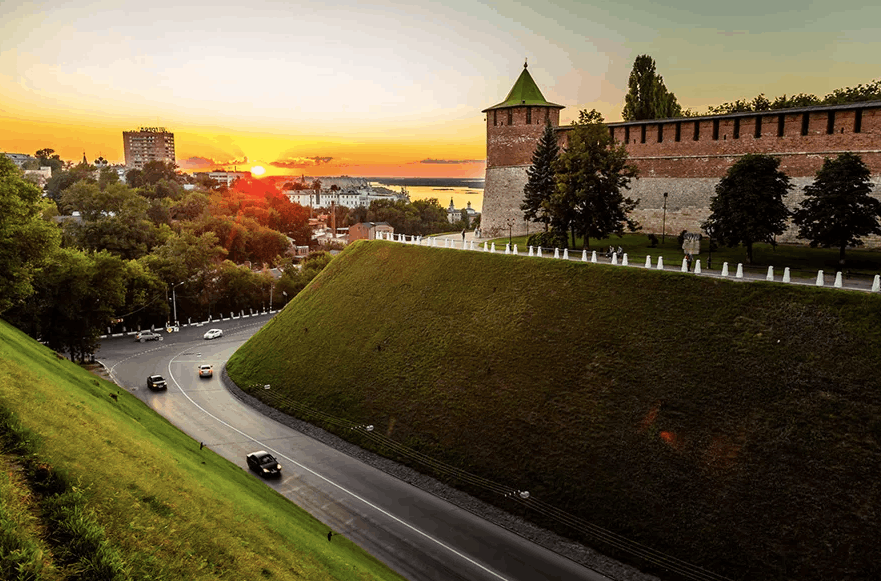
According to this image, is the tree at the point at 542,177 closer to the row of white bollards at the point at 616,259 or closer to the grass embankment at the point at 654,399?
the row of white bollards at the point at 616,259

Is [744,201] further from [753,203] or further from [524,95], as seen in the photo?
[524,95]

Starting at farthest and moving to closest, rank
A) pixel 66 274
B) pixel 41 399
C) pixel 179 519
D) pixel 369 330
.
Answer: pixel 66 274, pixel 369 330, pixel 41 399, pixel 179 519

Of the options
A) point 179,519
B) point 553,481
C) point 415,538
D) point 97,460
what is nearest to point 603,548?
point 553,481

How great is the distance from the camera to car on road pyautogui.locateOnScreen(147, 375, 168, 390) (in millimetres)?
32750

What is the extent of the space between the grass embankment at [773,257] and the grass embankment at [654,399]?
5205 millimetres

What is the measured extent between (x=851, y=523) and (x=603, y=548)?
634cm

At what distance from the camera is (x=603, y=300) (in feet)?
79.0

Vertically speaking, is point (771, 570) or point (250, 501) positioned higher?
point (250, 501)

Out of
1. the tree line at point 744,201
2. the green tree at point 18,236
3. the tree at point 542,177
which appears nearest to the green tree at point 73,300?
the green tree at point 18,236

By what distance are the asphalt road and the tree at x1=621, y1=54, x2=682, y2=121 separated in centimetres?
4934

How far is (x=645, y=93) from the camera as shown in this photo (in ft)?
196

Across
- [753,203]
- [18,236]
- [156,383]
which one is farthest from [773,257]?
[18,236]

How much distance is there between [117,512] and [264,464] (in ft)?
44.7

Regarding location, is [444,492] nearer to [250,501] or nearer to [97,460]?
[250,501]
